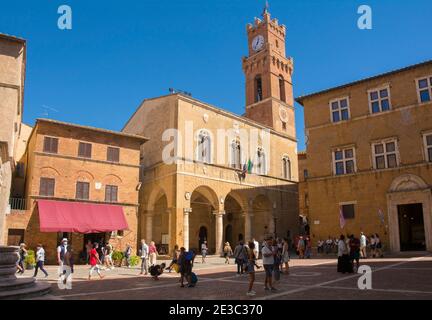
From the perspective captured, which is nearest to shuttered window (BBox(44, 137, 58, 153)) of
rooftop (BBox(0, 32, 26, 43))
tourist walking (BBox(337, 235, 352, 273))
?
rooftop (BBox(0, 32, 26, 43))

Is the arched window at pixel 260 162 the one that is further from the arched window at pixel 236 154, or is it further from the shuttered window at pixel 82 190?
the shuttered window at pixel 82 190

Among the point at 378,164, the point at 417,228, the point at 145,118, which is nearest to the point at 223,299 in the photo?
the point at 378,164

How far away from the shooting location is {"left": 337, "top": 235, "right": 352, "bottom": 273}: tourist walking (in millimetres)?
14711

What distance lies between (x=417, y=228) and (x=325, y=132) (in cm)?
1012

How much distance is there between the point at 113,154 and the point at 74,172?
10.5 feet

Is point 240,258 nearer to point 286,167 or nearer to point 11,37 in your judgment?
point 11,37

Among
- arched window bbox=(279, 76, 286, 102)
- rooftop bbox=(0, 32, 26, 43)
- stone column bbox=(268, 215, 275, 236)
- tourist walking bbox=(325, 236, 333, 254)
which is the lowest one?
tourist walking bbox=(325, 236, 333, 254)

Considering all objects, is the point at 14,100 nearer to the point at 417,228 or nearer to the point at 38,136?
the point at 38,136

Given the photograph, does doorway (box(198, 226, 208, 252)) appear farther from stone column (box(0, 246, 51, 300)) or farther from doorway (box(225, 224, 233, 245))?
stone column (box(0, 246, 51, 300))

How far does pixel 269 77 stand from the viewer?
4519 cm

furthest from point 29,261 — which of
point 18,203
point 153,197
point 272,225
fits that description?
point 272,225

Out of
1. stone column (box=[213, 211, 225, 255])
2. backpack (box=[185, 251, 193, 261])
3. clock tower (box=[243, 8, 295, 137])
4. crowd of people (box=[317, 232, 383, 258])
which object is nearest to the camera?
backpack (box=[185, 251, 193, 261])

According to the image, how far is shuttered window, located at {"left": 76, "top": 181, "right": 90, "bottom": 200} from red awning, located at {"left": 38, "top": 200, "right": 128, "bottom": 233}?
518 mm

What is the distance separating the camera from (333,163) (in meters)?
27.1
